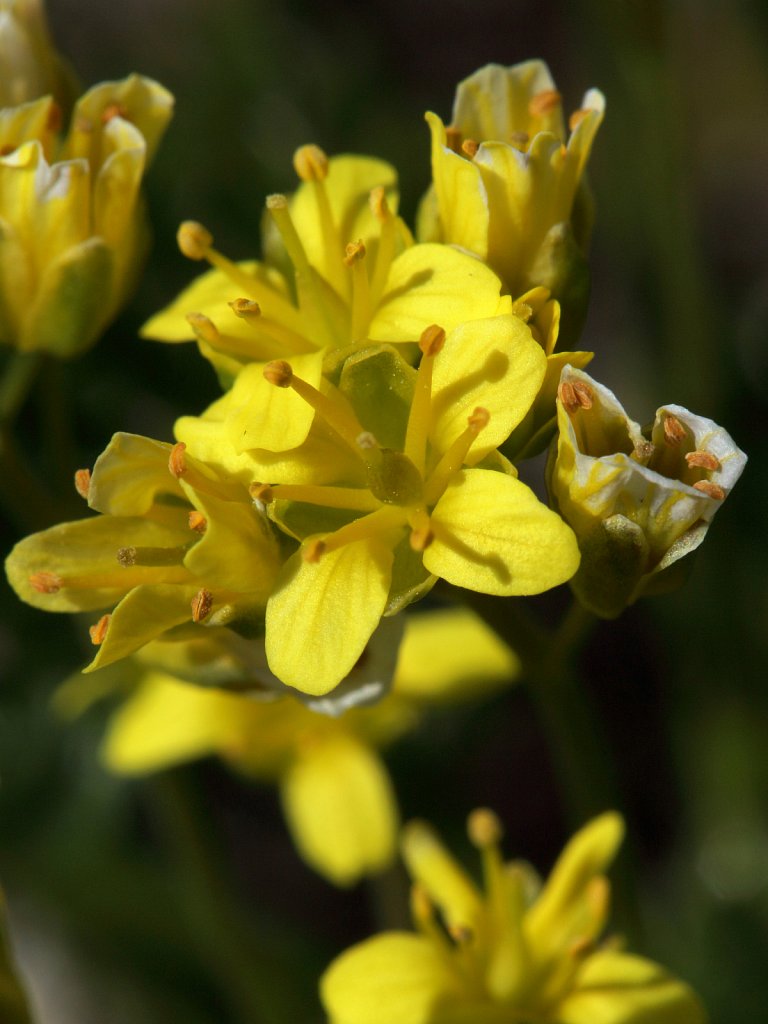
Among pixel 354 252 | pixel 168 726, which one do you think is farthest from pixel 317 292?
pixel 168 726

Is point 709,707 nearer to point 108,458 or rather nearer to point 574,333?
point 574,333

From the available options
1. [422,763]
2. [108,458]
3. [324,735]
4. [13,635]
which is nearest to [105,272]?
[108,458]

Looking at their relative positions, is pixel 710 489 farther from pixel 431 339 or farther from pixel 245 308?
pixel 245 308

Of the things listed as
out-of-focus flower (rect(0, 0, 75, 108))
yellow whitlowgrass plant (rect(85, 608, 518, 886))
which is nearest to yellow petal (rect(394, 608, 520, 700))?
yellow whitlowgrass plant (rect(85, 608, 518, 886))

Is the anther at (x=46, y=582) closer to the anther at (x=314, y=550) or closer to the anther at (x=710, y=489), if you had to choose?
the anther at (x=314, y=550)

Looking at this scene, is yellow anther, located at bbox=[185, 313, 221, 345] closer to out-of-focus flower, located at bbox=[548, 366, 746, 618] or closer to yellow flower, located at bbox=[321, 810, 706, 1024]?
out-of-focus flower, located at bbox=[548, 366, 746, 618]

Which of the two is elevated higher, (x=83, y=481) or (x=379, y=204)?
(x=379, y=204)
